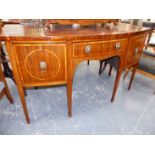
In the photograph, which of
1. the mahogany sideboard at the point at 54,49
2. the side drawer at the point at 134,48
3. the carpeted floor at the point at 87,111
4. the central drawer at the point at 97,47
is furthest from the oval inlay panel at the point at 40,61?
the side drawer at the point at 134,48

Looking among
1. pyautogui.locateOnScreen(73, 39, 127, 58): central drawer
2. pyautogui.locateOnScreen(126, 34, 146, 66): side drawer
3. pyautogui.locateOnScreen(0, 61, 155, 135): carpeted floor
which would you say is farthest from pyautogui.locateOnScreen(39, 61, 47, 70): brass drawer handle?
pyautogui.locateOnScreen(126, 34, 146, 66): side drawer

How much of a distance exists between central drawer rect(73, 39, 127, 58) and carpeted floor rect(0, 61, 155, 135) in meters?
0.74

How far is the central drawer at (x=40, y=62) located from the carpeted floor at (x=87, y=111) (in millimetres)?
512

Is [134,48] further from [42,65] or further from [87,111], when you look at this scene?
[42,65]

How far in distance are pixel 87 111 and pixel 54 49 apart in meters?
0.89

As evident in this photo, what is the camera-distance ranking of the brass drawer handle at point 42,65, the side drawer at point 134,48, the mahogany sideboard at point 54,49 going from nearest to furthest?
the mahogany sideboard at point 54,49 → the brass drawer handle at point 42,65 → the side drawer at point 134,48

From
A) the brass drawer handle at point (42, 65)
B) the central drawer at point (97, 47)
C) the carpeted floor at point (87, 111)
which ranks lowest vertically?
the carpeted floor at point (87, 111)

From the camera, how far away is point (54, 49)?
1.04 meters

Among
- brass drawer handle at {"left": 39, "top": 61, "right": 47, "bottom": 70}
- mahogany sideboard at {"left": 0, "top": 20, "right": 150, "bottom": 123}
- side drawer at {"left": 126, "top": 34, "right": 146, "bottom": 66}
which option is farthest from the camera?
side drawer at {"left": 126, "top": 34, "right": 146, "bottom": 66}

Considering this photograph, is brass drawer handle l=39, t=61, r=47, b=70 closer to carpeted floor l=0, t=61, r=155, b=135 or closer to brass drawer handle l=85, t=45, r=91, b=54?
brass drawer handle l=85, t=45, r=91, b=54

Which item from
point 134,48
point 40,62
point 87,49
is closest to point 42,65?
point 40,62

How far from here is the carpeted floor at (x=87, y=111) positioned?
4.58 feet

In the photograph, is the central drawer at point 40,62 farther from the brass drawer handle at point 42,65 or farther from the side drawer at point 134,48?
the side drawer at point 134,48

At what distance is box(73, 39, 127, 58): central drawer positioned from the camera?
1.10 m
